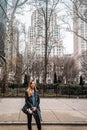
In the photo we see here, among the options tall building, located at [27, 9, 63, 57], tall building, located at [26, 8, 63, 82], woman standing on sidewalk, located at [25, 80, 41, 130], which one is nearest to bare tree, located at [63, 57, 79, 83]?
tall building, located at [26, 8, 63, 82]

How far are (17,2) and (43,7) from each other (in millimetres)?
7847

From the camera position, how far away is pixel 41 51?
98.9 m

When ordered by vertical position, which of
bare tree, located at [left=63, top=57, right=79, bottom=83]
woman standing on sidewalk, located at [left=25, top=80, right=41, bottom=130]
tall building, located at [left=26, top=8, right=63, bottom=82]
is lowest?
woman standing on sidewalk, located at [left=25, top=80, right=41, bottom=130]

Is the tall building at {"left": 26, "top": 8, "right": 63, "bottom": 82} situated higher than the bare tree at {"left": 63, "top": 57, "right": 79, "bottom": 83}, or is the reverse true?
the tall building at {"left": 26, "top": 8, "right": 63, "bottom": 82}

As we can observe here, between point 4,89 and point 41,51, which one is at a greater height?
point 41,51

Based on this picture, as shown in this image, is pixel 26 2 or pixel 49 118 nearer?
pixel 49 118

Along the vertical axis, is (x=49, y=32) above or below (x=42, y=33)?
below

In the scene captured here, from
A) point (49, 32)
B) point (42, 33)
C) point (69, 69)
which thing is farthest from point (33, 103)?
point (69, 69)

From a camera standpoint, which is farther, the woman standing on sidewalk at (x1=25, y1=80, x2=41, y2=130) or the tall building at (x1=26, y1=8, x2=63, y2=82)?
the tall building at (x1=26, y1=8, x2=63, y2=82)

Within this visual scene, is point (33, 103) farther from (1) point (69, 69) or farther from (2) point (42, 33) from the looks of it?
(1) point (69, 69)

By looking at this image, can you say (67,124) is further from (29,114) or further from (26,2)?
(26,2)

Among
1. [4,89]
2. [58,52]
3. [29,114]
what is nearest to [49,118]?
[29,114]

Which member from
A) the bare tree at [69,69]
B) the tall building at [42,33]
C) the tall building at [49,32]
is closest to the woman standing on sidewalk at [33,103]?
the tall building at [42,33]

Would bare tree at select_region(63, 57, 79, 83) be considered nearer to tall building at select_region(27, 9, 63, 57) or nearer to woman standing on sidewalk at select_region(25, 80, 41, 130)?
tall building at select_region(27, 9, 63, 57)
